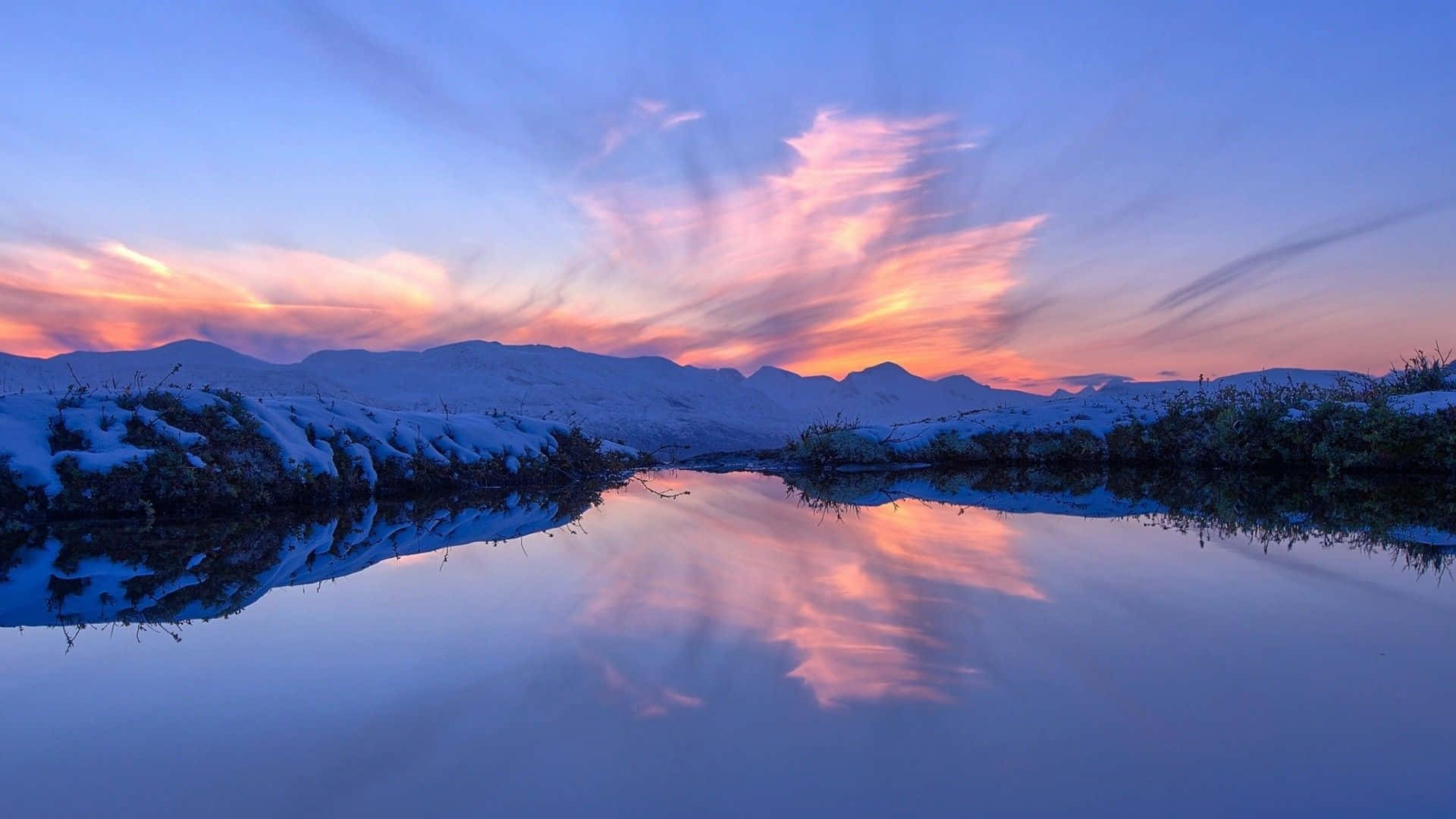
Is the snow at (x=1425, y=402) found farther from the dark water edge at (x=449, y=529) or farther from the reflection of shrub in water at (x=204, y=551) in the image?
the reflection of shrub in water at (x=204, y=551)

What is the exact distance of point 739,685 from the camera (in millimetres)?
3010

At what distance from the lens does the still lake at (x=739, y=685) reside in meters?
2.19

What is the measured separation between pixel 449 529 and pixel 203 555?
6.39 ft

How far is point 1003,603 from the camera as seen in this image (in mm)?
4285

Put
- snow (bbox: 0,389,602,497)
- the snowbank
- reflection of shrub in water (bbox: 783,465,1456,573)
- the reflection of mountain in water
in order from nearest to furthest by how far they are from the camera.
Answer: the snowbank, the reflection of mountain in water, reflection of shrub in water (bbox: 783,465,1456,573), snow (bbox: 0,389,602,497)

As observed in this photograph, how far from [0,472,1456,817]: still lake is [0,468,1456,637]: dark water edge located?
0.07 metres

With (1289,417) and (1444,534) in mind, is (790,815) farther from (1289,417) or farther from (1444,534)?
(1289,417)

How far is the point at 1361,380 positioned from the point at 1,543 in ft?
70.1

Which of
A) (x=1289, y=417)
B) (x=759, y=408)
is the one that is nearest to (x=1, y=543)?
(x=1289, y=417)

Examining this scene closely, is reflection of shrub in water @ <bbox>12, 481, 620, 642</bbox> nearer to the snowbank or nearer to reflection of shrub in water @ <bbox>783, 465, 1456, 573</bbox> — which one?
the snowbank

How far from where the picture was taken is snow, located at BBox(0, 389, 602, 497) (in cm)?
818

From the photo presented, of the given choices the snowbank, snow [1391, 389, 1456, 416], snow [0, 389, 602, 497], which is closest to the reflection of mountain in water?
the snowbank

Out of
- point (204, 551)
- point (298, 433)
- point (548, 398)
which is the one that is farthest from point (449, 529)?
point (548, 398)

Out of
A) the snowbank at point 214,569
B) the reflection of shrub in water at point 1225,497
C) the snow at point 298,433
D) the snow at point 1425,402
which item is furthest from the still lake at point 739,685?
the snow at point 1425,402
